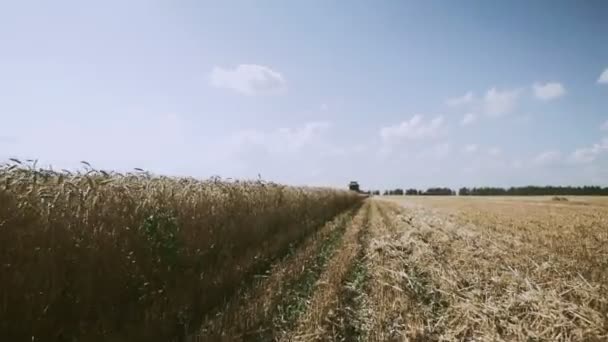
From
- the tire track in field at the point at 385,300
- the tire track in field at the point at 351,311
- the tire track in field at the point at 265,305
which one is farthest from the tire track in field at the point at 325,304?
the tire track in field at the point at 385,300

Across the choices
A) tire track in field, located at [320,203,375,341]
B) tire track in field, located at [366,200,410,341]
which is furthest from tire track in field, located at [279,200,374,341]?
tire track in field, located at [366,200,410,341]

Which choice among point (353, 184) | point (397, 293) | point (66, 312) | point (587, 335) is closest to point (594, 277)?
point (587, 335)

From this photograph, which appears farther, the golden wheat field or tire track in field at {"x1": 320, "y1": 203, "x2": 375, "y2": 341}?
tire track in field at {"x1": 320, "y1": 203, "x2": 375, "y2": 341}

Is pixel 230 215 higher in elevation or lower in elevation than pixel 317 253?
higher

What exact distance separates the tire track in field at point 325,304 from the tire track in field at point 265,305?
0.75 ft

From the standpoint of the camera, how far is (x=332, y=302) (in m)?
5.75

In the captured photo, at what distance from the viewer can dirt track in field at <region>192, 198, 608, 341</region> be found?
4703 mm

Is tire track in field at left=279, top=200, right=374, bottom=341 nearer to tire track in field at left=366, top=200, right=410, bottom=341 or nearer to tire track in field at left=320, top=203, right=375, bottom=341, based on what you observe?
tire track in field at left=320, top=203, right=375, bottom=341

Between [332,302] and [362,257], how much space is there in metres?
3.75

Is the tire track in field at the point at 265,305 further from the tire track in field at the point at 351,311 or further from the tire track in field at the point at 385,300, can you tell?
the tire track in field at the point at 385,300

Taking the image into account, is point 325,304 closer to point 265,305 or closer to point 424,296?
point 265,305

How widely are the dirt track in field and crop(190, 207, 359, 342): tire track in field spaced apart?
2 cm

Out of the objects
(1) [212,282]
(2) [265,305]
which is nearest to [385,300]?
(2) [265,305]

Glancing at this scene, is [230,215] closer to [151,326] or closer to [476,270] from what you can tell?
[151,326]
